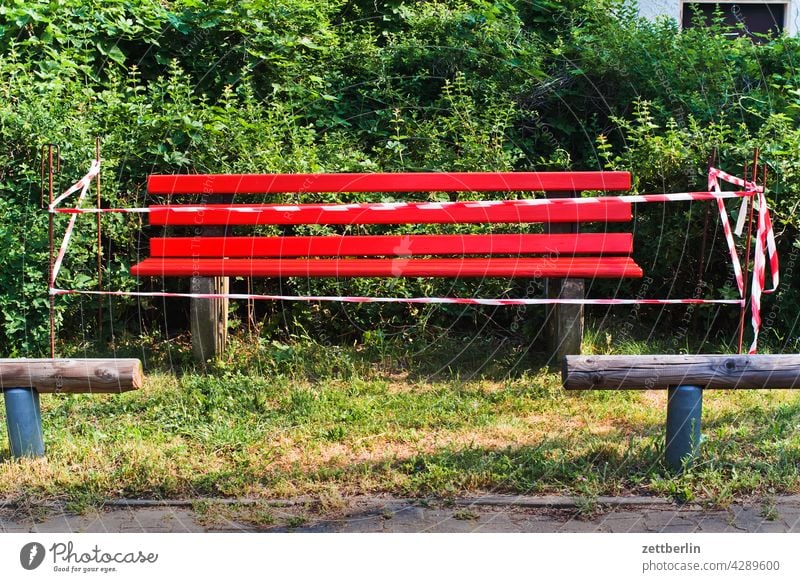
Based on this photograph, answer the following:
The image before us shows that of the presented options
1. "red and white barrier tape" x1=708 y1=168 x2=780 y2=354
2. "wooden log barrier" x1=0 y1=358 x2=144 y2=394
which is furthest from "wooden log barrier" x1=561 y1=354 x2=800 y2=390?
"wooden log barrier" x1=0 y1=358 x2=144 y2=394

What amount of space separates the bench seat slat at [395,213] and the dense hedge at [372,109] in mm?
522

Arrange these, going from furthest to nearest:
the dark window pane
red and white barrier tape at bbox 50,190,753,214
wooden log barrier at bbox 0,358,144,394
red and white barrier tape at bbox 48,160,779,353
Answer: the dark window pane, red and white barrier tape at bbox 50,190,753,214, red and white barrier tape at bbox 48,160,779,353, wooden log barrier at bbox 0,358,144,394

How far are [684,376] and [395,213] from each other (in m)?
2.22

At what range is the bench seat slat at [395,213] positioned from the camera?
Result: 5648mm

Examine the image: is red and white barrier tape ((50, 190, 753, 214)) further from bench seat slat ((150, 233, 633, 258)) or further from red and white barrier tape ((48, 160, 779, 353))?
bench seat slat ((150, 233, 633, 258))

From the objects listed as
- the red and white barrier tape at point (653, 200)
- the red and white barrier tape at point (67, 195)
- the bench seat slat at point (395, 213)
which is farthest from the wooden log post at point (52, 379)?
the bench seat slat at point (395, 213)

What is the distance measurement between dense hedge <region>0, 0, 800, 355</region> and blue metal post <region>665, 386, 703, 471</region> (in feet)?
5.50

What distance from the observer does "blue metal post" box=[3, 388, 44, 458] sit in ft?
14.4

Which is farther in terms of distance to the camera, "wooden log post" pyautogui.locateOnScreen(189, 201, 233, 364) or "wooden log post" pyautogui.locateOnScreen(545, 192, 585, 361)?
"wooden log post" pyautogui.locateOnScreen(189, 201, 233, 364)

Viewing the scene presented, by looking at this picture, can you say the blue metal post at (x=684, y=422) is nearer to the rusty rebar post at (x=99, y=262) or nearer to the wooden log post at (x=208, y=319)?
the wooden log post at (x=208, y=319)

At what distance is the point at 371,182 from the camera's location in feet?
19.3

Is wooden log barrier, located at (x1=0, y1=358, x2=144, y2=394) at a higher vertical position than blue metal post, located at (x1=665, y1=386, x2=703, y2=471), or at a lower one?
higher

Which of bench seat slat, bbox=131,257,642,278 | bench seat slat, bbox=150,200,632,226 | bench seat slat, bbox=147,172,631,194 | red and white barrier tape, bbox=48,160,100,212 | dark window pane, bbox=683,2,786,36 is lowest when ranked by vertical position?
bench seat slat, bbox=131,257,642,278

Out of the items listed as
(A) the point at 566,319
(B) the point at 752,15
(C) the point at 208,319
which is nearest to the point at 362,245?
(C) the point at 208,319
